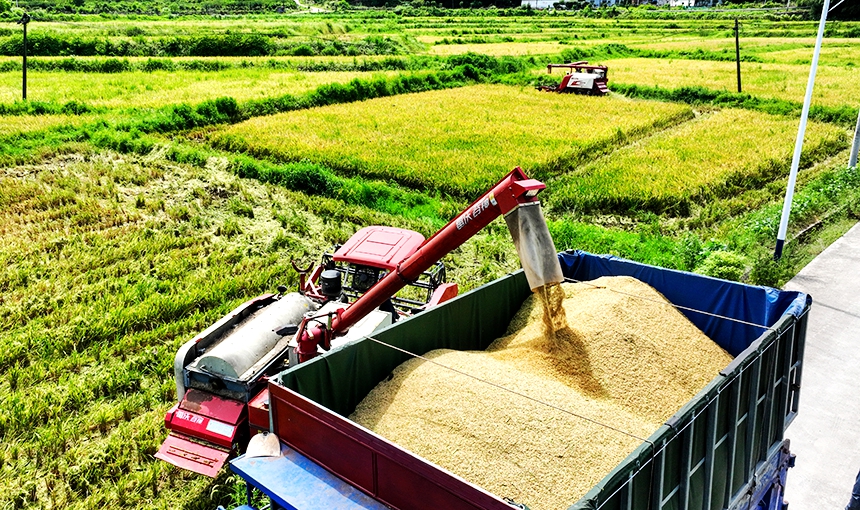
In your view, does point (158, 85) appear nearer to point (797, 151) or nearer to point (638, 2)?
point (797, 151)

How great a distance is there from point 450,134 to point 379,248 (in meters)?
12.2

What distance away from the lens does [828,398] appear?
282 inches

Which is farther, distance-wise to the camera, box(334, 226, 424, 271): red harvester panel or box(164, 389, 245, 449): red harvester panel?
box(334, 226, 424, 271): red harvester panel

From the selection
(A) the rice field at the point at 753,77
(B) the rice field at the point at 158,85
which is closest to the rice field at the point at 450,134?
(B) the rice field at the point at 158,85

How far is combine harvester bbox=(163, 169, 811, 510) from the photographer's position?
352cm

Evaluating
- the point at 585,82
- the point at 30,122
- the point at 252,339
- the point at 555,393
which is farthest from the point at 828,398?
the point at 585,82

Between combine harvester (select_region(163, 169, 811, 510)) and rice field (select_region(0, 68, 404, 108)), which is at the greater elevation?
rice field (select_region(0, 68, 404, 108))

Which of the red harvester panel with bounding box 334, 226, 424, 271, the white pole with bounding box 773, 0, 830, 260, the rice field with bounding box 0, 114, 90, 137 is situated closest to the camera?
the red harvester panel with bounding box 334, 226, 424, 271

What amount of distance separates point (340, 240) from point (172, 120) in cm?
987

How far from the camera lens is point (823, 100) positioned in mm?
25703

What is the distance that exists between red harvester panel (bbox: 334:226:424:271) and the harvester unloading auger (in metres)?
0.72

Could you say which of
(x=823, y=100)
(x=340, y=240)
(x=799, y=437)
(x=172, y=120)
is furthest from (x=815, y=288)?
(x=823, y=100)

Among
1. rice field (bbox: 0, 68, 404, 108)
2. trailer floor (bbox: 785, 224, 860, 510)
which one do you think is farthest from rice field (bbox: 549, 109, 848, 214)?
rice field (bbox: 0, 68, 404, 108)

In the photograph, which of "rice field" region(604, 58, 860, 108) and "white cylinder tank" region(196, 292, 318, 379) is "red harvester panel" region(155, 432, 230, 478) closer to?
"white cylinder tank" region(196, 292, 318, 379)
